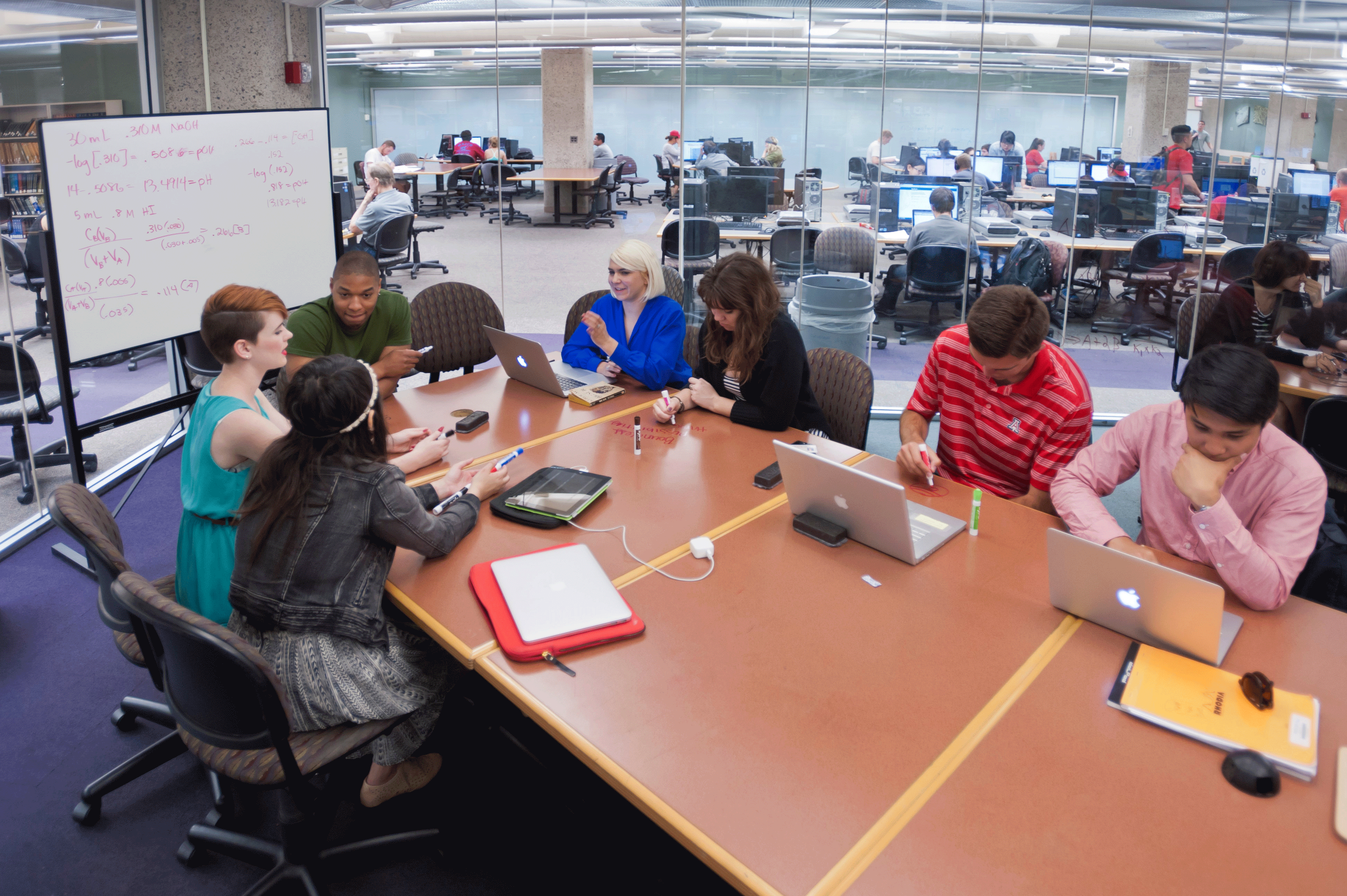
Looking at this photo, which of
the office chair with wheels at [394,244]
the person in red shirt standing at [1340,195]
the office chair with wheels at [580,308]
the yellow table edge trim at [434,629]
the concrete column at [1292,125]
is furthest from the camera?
the office chair with wheels at [394,244]

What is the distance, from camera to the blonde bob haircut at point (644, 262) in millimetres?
3430

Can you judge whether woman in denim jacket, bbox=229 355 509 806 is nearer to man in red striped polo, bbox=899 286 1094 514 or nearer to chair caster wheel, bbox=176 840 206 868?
chair caster wheel, bbox=176 840 206 868

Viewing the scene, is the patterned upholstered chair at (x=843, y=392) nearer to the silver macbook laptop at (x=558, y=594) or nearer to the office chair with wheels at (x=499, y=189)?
the silver macbook laptop at (x=558, y=594)

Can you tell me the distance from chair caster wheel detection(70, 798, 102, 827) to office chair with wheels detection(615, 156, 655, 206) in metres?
5.34

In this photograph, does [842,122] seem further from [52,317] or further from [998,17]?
[52,317]

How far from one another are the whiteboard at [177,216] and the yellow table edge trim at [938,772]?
338 cm

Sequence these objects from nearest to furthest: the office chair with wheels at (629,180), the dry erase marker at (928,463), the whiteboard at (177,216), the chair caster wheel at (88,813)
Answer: the chair caster wheel at (88,813)
the dry erase marker at (928,463)
the whiteboard at (177,216)
the office chair with wheels at (629,180)

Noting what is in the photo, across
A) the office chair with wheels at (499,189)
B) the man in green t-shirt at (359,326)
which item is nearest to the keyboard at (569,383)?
the man in green t-shirt at (359,326)

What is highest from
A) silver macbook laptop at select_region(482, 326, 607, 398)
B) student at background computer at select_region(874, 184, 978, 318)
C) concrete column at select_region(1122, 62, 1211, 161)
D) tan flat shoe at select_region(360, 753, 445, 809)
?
concrete column at select_region(1122, 62, 1211, 161)

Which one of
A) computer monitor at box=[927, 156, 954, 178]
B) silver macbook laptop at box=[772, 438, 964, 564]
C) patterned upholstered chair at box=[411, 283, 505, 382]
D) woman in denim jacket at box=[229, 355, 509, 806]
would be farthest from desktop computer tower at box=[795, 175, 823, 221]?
woman in denim jacket at box=[229, 355, 509, 806]

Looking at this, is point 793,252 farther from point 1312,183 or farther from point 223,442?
point 223,442

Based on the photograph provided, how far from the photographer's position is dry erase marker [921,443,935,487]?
2500mm

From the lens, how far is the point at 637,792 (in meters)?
1.40

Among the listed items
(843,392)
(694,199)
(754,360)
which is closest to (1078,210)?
(694,199)
